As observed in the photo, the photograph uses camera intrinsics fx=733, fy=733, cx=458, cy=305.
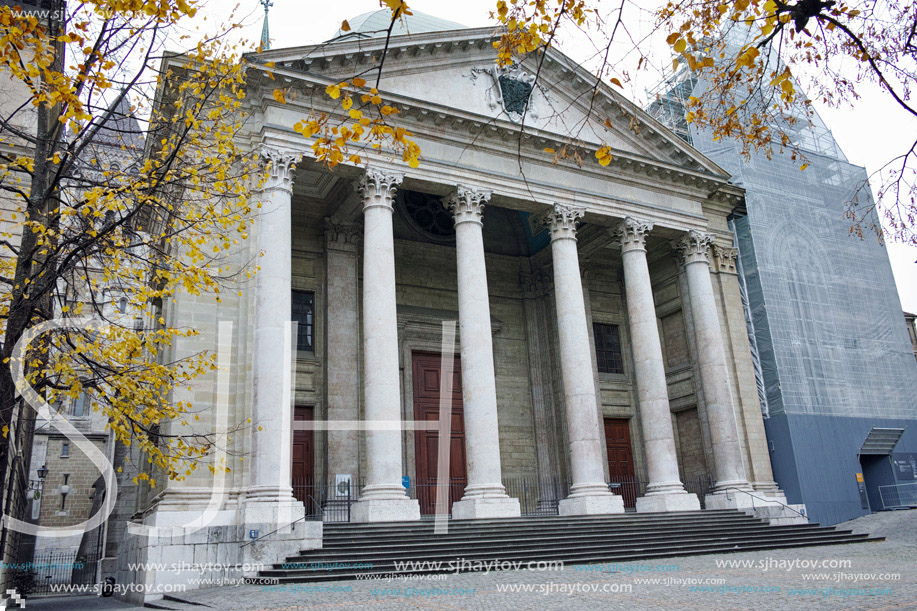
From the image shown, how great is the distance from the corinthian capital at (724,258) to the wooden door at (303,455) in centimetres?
1410

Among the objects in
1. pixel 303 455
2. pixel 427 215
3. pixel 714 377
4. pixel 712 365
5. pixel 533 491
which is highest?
pixel 427 215

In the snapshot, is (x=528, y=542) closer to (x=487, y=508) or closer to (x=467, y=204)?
(x=487, y=508)

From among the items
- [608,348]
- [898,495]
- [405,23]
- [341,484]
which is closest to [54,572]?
[341,484]

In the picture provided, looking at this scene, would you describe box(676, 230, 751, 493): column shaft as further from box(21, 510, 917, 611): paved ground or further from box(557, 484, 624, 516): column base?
box(21, 510, 917, 611): paved ground

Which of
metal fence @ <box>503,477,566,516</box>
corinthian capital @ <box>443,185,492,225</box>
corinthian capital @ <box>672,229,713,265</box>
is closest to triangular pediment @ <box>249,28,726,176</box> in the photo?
corinthian capital @ <box>443,185,492,225</box>

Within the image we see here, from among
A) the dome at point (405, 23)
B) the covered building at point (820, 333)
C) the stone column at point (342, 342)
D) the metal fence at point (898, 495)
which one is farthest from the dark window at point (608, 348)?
the dome at point (405, 23)

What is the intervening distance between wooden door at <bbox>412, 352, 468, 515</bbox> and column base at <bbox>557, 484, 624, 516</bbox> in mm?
4583

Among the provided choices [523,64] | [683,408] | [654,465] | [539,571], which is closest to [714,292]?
[683,408]

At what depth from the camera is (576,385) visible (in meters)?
19.2

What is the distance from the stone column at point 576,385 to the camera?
1838 centimetres

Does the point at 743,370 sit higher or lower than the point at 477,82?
lower

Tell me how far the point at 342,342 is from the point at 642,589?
42.4 feet

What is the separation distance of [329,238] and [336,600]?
1387cm

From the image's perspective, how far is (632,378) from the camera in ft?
86.0
